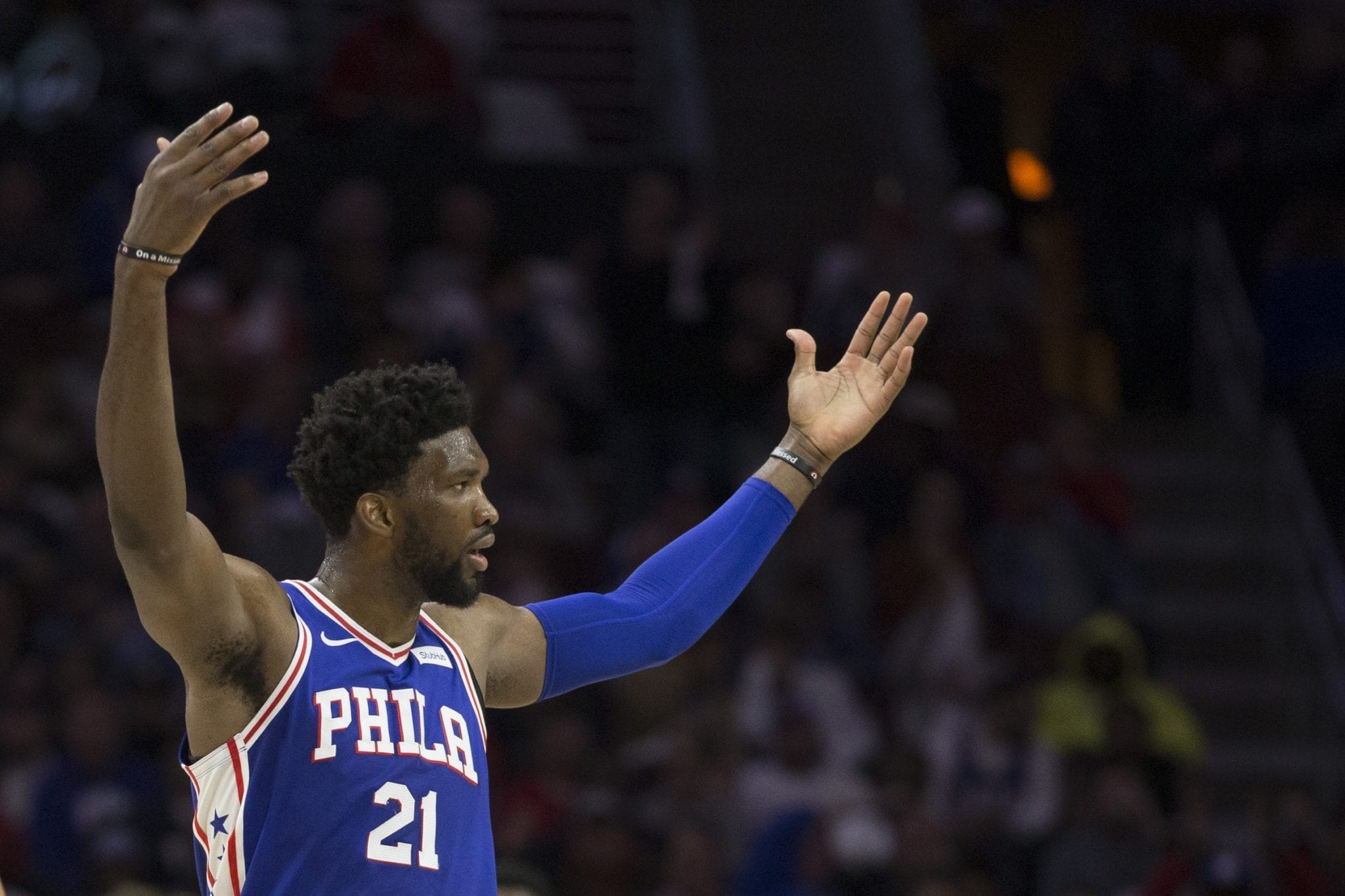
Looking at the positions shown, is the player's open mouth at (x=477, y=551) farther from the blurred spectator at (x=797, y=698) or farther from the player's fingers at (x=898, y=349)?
the blurred spectator at (x=797, y=698)

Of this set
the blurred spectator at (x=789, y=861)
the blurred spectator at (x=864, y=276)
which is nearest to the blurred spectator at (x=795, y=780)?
the blurred spectator at (x=789, y=861)

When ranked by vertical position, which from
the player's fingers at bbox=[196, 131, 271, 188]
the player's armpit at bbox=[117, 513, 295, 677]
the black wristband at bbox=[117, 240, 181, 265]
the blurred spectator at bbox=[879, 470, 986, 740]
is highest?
the blurred spectator at bbox=[879, 470, 986, 740]

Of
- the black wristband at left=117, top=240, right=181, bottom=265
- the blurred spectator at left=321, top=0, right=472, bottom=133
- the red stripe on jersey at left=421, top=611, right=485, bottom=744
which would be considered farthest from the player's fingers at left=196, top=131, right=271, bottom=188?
the blurred spectator at left=321, top=0, right=472, bottom=133

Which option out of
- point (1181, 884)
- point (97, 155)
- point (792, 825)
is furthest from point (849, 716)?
point (97, 155)

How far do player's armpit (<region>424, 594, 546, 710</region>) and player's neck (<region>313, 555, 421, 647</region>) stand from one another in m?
0.24

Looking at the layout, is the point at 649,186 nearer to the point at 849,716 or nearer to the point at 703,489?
the point at 703,489

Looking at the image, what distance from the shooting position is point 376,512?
3.58 metres

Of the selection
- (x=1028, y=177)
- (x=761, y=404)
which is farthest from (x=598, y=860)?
(x=1028, y=177)

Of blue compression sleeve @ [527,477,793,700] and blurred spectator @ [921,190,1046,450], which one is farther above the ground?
blurred spectator @ [921,190,1046,450]

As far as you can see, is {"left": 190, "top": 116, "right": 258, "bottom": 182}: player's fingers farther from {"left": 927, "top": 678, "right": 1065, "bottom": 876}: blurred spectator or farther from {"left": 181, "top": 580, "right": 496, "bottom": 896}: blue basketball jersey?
{"left": 927, "top": 678, "right": 1065, "bottom": 876}: blurred spectator

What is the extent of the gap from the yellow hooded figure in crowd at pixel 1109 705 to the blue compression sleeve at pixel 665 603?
530 cm

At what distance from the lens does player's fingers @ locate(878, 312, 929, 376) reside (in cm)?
429

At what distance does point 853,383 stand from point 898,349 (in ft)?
0.43

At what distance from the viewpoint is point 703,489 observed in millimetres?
9898
